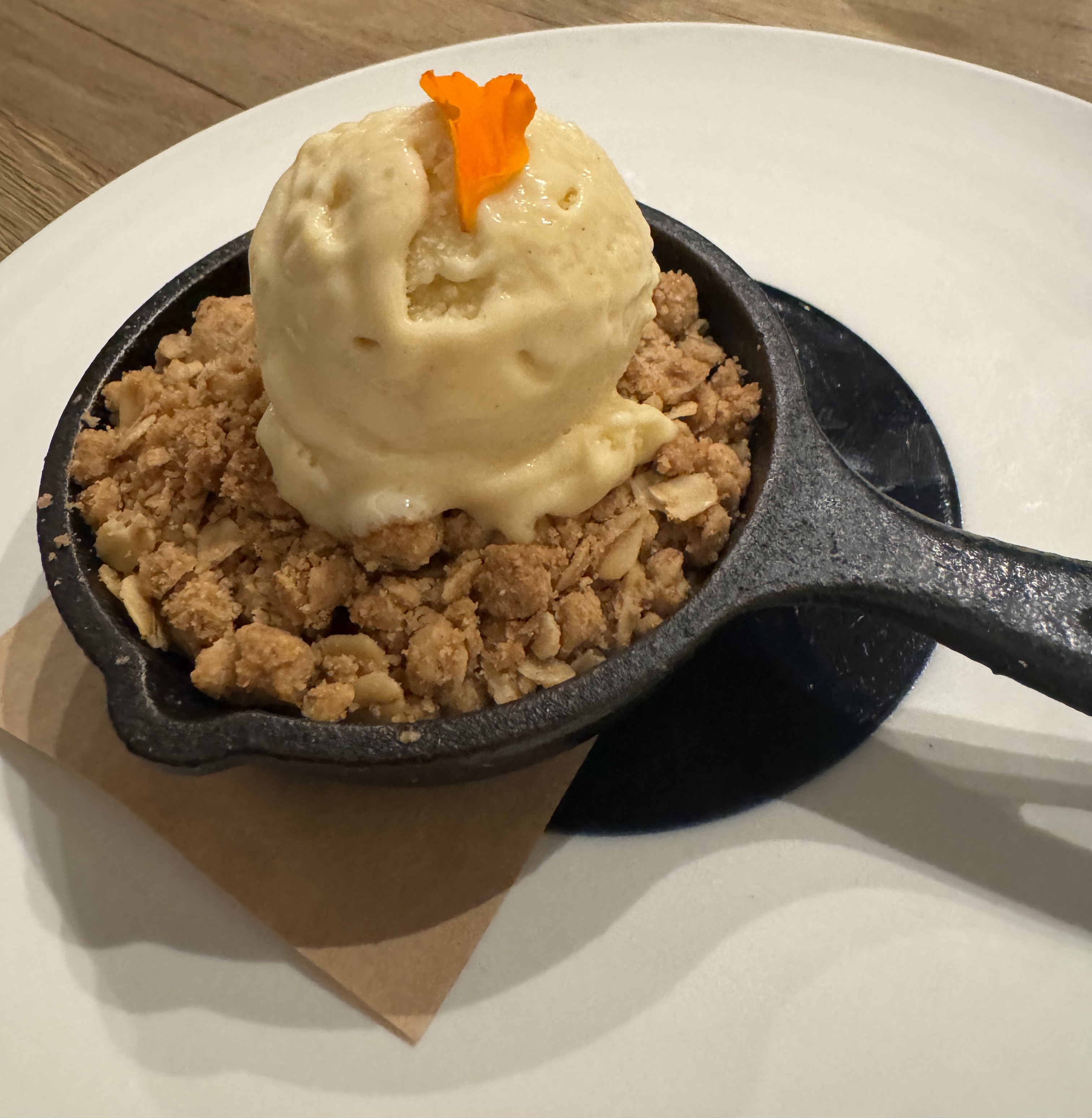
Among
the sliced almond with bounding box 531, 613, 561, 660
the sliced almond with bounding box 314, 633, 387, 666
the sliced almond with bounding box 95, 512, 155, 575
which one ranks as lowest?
the sliced almond with bounding box 95, 512, 155, 575

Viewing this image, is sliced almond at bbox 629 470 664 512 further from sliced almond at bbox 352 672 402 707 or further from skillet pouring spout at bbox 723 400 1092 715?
sliced almond at bbox 352 672 402 707

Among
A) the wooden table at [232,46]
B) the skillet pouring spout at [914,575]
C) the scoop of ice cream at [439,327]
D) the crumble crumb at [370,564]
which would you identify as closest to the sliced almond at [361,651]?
the crumble crumb at [370,564]

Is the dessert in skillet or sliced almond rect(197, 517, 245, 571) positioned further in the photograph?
sliced almond rect(197, 517, 245, 571)

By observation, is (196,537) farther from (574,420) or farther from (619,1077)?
(619,1077)

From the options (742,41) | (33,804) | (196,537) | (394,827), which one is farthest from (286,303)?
(742,41)

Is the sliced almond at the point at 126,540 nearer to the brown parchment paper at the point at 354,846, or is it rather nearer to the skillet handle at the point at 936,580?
A: the brown parchment paper at the point at 354,846

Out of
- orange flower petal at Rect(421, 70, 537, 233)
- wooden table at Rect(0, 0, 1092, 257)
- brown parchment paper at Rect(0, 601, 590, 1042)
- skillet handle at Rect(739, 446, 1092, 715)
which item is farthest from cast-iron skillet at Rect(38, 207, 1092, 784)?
wooden table at Rect(0, 0, 1092, 257)

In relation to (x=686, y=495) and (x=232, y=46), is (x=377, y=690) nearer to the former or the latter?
(x=686, y=495)
